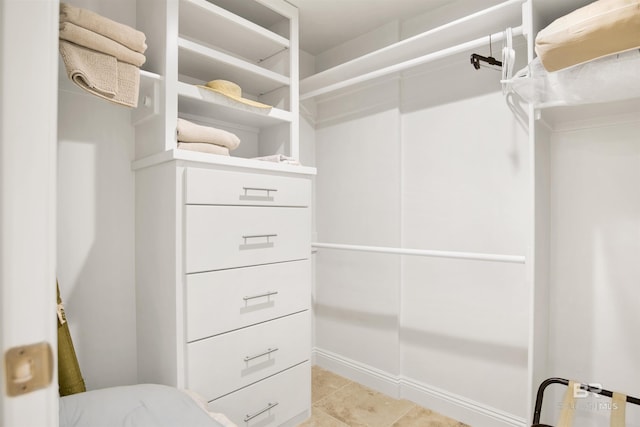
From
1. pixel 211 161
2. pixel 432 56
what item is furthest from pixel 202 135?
pixel 432 56

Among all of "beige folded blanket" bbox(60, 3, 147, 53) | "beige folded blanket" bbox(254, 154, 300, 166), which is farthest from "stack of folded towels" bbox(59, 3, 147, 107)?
"beige folded blanket" bbox(254, 154, 300, 166)

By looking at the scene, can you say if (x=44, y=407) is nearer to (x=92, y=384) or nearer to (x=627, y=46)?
(x=92, y=384)

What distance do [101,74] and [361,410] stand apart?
2.03 metres

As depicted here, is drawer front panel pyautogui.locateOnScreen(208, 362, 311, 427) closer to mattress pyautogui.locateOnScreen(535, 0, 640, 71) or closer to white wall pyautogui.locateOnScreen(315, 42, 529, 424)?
white wall pyautogui.locateOnScreen(315, 42, 529, 424)

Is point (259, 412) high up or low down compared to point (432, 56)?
down

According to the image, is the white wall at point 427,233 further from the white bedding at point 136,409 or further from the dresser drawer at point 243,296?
the white bedding at point 136,409

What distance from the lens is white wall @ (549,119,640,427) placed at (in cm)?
145

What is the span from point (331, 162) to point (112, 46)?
1.50 m

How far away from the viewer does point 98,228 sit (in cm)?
158

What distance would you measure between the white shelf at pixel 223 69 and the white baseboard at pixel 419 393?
6.00 ft

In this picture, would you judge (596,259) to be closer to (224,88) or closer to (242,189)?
(242,189)

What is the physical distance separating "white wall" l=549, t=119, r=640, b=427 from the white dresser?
1.19 meters

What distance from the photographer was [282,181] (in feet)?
5.55

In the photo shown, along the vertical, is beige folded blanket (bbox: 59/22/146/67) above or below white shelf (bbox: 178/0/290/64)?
below
